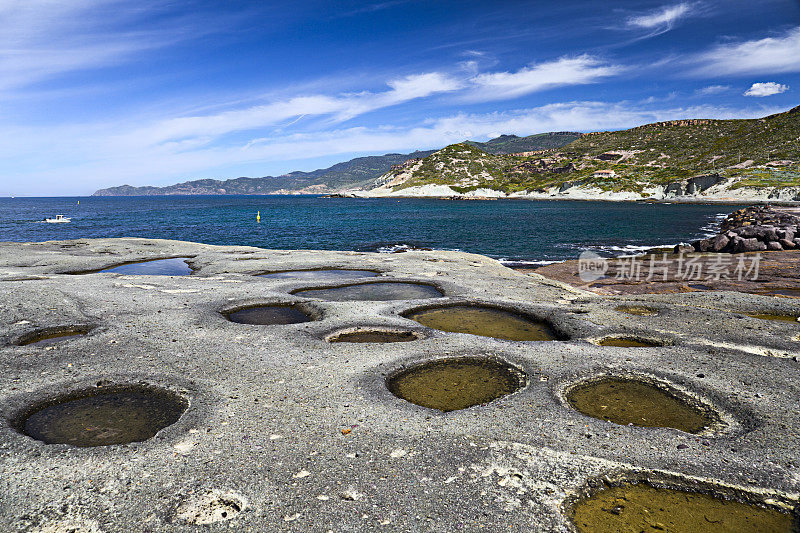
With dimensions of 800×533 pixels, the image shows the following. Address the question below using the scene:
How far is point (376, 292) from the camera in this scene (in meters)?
21.7

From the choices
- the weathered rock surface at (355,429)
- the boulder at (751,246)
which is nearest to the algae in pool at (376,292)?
the weathered rock surface at (355,429)

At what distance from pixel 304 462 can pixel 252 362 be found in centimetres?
498

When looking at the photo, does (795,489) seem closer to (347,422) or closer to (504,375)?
(504,375)

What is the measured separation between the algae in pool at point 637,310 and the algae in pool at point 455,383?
8.41 meters

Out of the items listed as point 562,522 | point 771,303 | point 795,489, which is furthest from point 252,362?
point 771,303

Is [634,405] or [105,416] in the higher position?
[105,416]

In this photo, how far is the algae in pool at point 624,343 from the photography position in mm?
13289

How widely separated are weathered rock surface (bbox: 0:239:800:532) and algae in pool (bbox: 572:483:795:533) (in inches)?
13.1

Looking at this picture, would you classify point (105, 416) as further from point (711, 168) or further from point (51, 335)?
point (711, 168)

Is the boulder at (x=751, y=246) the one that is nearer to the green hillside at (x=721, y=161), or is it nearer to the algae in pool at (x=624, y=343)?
the algae in pool at (x=624, y=343)

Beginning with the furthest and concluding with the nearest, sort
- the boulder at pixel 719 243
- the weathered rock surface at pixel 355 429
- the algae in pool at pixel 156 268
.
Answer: the boulder at pixel 719 243
the algae in pool at pixel 156 268
the weathered rock surface at pixel 355 429

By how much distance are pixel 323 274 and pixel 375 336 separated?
1323cm

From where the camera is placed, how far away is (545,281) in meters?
25.3

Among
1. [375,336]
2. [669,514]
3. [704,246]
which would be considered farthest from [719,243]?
[669,514]
